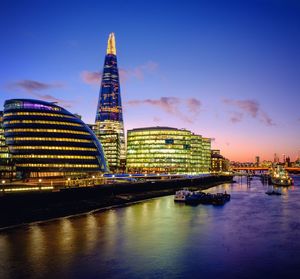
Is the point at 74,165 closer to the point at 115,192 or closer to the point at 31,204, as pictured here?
the point at 115,192

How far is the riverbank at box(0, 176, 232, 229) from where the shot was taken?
178 ft

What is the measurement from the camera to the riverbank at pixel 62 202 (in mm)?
54406

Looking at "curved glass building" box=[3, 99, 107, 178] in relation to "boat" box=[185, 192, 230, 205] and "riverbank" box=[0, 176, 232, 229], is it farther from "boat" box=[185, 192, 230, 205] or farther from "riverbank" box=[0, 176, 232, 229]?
"boat" box=[185, 192, 230, 205]

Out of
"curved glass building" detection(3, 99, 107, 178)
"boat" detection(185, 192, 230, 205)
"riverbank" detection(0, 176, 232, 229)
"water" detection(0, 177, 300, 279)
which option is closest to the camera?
"water" detection(0, 177, 300, 279)

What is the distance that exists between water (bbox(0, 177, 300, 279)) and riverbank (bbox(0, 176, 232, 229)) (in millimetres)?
4683

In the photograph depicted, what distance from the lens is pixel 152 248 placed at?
1591 inches

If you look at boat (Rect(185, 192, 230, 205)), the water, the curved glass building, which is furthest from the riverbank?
the curved glass building

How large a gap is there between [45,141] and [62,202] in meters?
68.1

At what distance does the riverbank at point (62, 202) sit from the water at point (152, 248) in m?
4.68

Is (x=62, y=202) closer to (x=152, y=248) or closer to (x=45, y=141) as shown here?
(x=152, y=248)

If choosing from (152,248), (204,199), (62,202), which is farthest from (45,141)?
(152,248)

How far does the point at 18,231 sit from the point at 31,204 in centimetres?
1370

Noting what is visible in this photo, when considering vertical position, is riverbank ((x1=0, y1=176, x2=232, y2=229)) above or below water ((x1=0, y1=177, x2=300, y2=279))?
above

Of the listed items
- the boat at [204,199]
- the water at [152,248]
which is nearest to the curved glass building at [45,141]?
the boat at [204,199]
